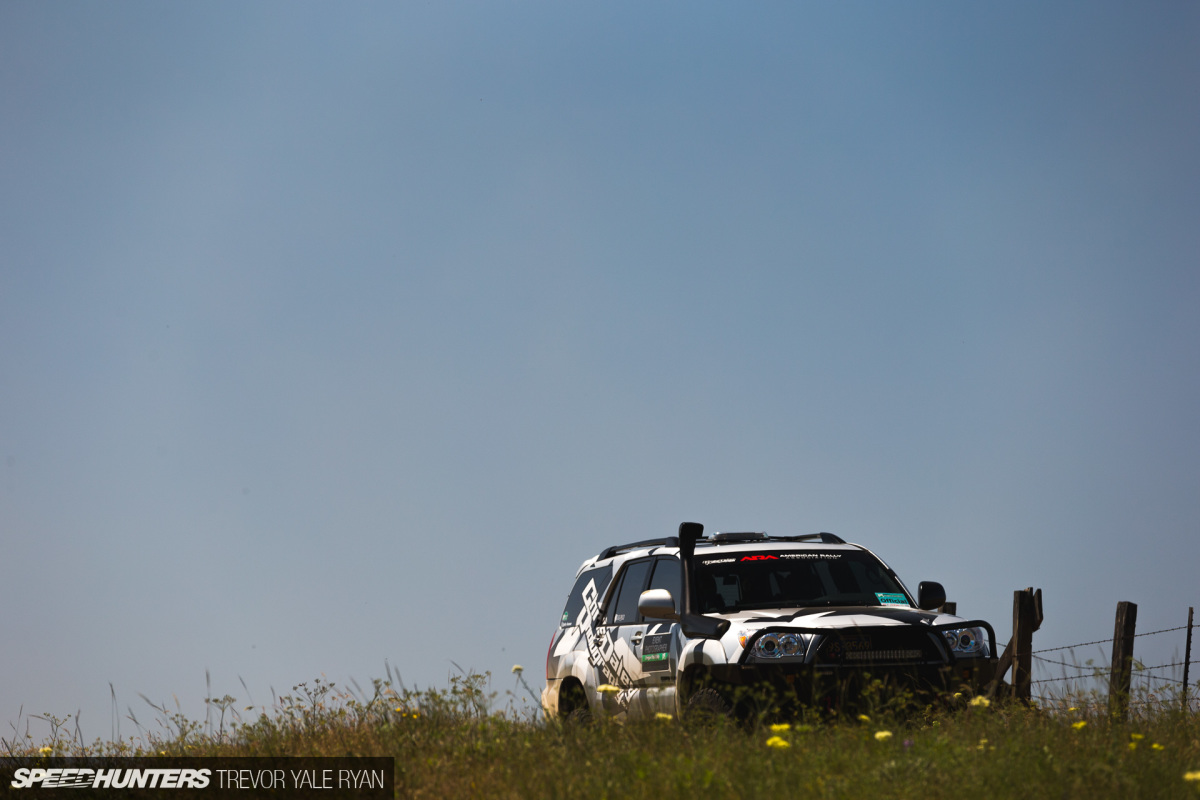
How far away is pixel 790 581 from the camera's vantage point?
905 centimetres

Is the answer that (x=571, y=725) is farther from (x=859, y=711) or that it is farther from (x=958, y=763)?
(x=958, y=763)

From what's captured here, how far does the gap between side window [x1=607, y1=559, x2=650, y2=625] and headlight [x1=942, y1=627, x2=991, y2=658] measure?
2.64m

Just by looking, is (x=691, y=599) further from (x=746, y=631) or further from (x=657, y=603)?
(x=746, y=631)

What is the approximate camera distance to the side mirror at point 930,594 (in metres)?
8.73

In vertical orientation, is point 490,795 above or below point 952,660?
below

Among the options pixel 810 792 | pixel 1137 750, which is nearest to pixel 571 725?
pixel 810 792

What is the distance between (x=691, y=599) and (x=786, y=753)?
8.14 ft

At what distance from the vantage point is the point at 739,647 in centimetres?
756

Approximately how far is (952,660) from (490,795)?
12.1 ft

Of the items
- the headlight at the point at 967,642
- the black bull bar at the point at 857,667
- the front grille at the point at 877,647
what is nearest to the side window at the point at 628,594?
the black bull bar at the point at 857,667

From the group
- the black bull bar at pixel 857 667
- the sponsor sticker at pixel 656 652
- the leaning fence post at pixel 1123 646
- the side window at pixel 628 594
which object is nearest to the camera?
the black bull bar at pixel 857 667

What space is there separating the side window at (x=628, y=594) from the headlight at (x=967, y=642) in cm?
264

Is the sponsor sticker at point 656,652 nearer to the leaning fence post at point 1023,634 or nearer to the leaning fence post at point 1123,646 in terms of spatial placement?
the leaning fence post at point 1023,634

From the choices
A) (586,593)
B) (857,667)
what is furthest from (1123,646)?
(586,593)
